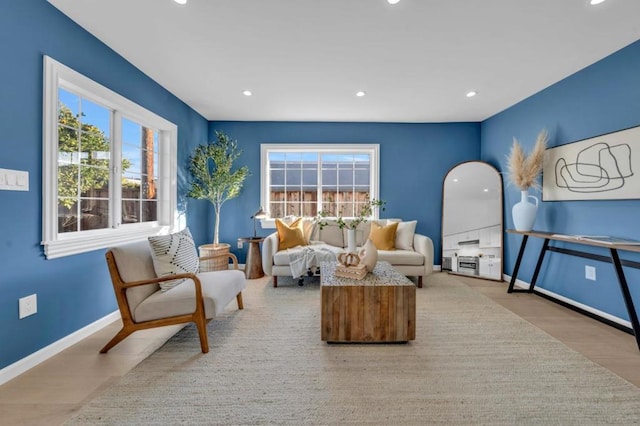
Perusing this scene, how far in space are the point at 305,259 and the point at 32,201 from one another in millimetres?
2630

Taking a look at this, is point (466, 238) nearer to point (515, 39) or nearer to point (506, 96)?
point (506, 96)

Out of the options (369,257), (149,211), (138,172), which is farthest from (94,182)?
(369,257)

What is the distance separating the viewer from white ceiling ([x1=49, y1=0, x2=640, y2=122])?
2068mm

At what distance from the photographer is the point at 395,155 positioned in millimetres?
4922

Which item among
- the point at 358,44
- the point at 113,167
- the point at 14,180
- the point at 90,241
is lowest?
the point at 90,241

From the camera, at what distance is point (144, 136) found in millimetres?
3404

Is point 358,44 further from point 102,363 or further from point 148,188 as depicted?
point 102,363

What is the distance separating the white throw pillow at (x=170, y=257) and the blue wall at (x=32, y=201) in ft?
2.12

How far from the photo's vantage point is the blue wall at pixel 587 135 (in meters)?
2.57

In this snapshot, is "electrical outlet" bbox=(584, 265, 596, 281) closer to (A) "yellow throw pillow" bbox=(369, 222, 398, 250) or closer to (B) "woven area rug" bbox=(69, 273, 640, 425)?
(B) "woven area rug" bbox=(69, 273, 640, 425)

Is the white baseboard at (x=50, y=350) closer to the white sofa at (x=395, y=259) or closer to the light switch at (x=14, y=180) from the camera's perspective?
the light switch at (x=14, y=180)

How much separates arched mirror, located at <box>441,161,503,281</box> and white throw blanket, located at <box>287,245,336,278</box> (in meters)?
2.12

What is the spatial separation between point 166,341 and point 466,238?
13.8 ft

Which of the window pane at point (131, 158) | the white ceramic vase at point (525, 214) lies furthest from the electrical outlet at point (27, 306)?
the white ceramic vase at point (525, 214)
